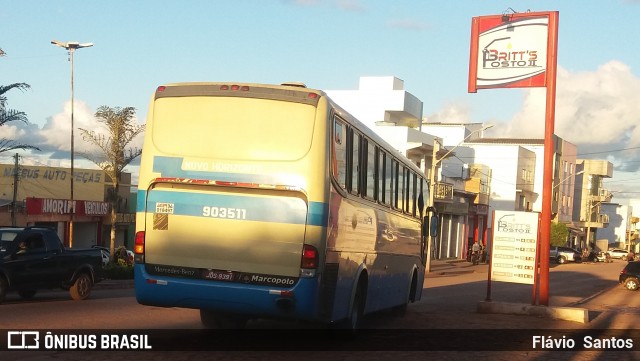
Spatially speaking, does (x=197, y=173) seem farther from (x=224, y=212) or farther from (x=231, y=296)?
(x=231, y=296)

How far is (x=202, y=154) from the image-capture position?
11.3 metres

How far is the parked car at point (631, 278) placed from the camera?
39062mm

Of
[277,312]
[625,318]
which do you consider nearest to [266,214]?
[277,312]

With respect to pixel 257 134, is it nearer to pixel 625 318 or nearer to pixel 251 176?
pixel 251 176

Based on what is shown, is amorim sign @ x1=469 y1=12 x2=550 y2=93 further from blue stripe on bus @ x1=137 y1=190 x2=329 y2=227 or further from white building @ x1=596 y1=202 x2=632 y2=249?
white building @ x1=596 y1=202 x2=632 y2=249

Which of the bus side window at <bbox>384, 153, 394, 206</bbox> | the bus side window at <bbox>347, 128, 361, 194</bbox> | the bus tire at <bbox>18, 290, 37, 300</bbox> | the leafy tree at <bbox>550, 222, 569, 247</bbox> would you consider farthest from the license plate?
the leafy tree at <bbox>550, 222, 569, 247</bbox>

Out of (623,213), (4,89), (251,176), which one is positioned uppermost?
(4,89)

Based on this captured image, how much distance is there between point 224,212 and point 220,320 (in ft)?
11.2

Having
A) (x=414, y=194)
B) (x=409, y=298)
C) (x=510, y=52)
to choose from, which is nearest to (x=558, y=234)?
(x=510, y=52)

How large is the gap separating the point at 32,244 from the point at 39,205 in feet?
95.2

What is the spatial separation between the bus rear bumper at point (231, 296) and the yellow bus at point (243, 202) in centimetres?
1

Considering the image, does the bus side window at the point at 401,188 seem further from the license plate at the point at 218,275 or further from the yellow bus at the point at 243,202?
the license plate at the point at 218,275

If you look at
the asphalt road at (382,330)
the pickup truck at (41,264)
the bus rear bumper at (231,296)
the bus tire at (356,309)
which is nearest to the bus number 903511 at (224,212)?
the bus rear bumper at (231,296)

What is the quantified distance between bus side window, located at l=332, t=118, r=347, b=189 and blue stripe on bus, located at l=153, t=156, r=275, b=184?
39.2 inches
